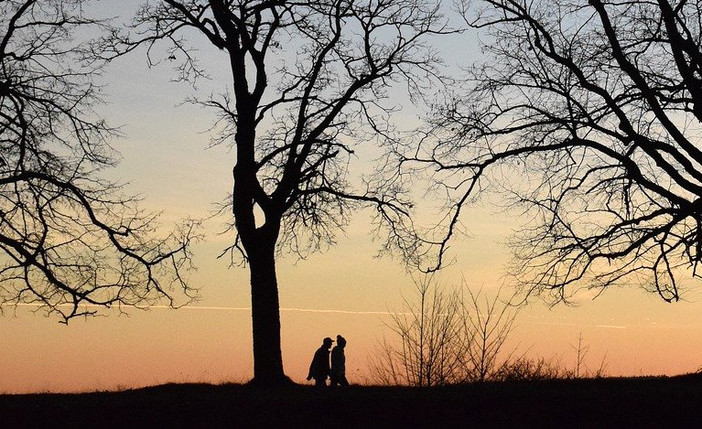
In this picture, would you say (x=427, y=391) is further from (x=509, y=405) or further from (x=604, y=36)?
(x=604, y=36)

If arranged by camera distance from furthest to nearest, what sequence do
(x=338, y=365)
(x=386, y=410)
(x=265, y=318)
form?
(x=338, y=365)
(x=265, y=318)
(x=386, y=410)

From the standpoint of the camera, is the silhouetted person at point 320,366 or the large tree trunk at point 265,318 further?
the silhouetted person at point 320,366

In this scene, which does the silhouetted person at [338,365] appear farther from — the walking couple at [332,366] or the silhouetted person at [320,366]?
the silhouetted person at [320,366]

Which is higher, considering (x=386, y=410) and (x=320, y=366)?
(x=320, y=366)

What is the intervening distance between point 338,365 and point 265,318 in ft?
8.72

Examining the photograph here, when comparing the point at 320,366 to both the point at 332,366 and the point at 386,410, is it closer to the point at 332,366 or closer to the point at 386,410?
the point at 332,366

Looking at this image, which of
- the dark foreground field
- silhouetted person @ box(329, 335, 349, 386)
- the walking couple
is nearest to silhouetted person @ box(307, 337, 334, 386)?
the walking couple

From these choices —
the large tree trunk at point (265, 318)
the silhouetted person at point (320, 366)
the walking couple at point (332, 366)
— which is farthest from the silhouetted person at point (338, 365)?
the large tree trunk at point (265, 318)

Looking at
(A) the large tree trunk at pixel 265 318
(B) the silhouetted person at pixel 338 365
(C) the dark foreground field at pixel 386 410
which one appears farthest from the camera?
(B) the silhouetted person at pixel 338 365

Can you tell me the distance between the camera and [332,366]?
23953 mm

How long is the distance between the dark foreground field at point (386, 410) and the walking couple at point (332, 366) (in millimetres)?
5394

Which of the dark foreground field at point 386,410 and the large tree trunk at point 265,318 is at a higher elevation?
the large tree trunk at point 265,318

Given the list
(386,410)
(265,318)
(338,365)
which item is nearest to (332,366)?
(338,365)

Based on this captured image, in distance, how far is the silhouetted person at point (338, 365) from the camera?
2389 centimetres
